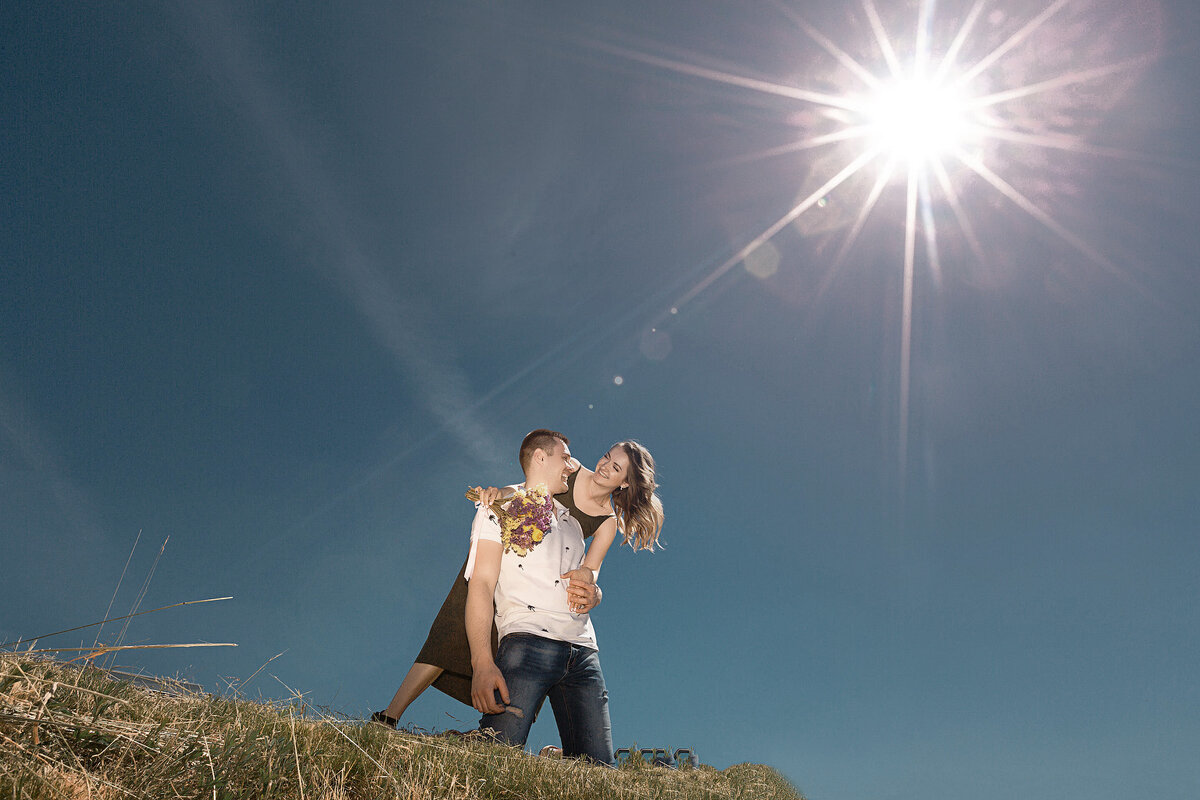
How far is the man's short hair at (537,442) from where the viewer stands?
22.9ft

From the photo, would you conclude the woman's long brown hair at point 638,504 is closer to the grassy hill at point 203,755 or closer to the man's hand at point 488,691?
the man's hand at point 488,691

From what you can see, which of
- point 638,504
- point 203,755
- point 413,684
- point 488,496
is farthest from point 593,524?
point 203,755

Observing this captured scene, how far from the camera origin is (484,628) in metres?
5.87

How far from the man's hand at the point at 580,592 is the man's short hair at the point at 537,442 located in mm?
1358

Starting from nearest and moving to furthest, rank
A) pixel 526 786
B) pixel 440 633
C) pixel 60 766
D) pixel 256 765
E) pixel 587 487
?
pixel 60 766
pixel 256 765
pixel 526 786
pixel 440 633
pixel 587 487

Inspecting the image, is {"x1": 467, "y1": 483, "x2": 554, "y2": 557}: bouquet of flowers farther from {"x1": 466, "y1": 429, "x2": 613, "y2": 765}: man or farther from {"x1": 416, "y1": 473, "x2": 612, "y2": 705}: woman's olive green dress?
{"x1": 416, "y1": 473, "x2": 612, "y2": 705}: woman's olive green dress

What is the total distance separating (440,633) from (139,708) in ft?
14.6

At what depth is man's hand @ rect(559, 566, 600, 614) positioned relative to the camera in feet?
20.2

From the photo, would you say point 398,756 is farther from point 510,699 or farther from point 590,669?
point 590,669

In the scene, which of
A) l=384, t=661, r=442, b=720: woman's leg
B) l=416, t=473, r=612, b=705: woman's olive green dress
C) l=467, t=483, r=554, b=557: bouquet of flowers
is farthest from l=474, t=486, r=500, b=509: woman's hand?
l=384, t=661, r=442, b=720: woman's leg

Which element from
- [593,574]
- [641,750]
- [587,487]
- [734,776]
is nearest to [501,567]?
[593,574]

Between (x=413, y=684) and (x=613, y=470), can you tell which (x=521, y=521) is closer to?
(x=613, y=470)

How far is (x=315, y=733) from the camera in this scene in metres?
2.76

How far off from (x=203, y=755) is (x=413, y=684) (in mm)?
4754
